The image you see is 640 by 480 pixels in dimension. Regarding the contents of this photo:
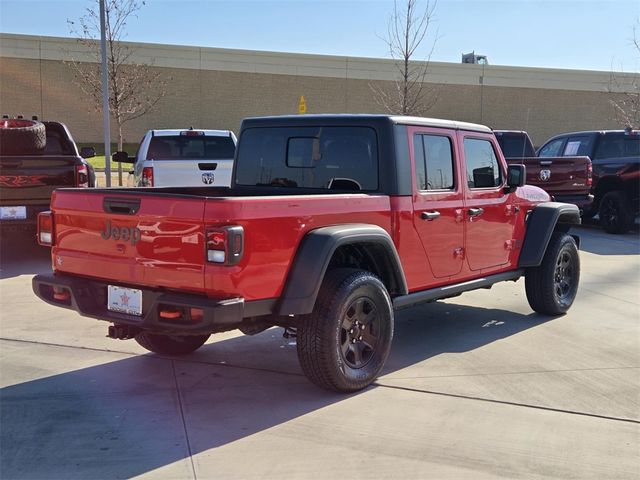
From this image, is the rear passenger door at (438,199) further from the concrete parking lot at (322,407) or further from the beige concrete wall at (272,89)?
the beige concrete wall at (272,89)

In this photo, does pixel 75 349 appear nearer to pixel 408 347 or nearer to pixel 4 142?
pixel 408 347

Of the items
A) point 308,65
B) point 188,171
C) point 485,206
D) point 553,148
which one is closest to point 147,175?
point 188,171

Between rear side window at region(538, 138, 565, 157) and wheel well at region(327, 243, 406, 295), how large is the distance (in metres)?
10.8

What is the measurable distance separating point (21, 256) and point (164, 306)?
718 centimetres

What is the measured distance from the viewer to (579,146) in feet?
45.5

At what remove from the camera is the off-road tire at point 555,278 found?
6566mm

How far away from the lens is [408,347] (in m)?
5.65

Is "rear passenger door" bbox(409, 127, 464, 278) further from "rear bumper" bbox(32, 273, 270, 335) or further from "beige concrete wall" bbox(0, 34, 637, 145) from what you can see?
"beige concrete wall" bbox(0, 34, 637, 145)

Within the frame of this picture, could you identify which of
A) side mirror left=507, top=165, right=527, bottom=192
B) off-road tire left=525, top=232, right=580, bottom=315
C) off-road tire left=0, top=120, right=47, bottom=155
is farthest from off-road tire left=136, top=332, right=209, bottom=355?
off-road tire left=0, top=120, right=47, bottom=155

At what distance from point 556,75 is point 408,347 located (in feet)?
135

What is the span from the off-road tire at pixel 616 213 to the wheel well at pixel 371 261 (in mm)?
9741

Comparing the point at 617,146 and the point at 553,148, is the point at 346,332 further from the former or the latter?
the point at 553,148

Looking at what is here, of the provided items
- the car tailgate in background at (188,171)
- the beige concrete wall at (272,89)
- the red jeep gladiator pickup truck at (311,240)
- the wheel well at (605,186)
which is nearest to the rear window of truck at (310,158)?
the red jeep gladiator pickup truck at (311,240)

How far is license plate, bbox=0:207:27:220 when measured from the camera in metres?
8.74
